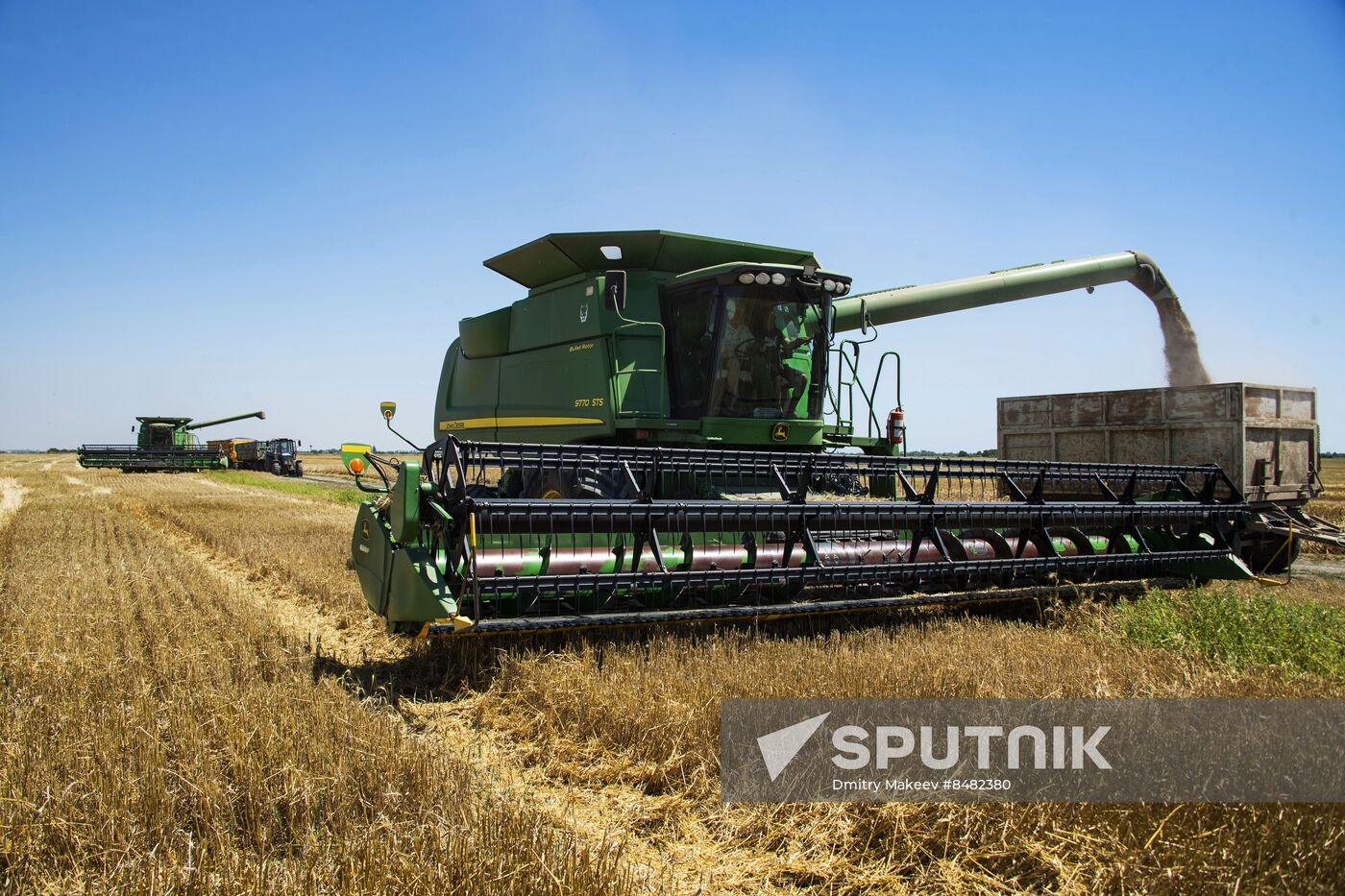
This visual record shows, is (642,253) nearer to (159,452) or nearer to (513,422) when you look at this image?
(513,422)

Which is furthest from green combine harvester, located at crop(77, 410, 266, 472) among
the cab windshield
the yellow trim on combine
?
the cab windshield

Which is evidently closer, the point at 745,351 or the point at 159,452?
the point at 745,351

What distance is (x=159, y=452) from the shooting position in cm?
3350

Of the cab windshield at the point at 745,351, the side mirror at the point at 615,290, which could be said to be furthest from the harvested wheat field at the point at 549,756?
the side mirror at the point at 615,290

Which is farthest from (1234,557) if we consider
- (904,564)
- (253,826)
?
(253,826)

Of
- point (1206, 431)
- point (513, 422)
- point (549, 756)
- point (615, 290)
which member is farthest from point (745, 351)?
point (1206, 431)

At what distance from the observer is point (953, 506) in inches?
190

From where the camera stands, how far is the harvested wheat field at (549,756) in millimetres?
2064

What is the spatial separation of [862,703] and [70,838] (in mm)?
2406

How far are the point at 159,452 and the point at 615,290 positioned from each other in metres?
34.2

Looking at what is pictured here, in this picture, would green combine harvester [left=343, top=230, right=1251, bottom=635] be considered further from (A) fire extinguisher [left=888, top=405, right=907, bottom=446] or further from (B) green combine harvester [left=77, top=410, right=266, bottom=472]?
(B) green combine harvester [left=77, top=410, right=266, bottom=472]

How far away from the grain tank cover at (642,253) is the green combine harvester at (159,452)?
32.8 metres

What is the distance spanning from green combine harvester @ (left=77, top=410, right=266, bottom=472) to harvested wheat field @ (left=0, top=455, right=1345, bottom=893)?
32218mm

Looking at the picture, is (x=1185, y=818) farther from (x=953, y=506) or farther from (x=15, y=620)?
(x=15, y=620)
